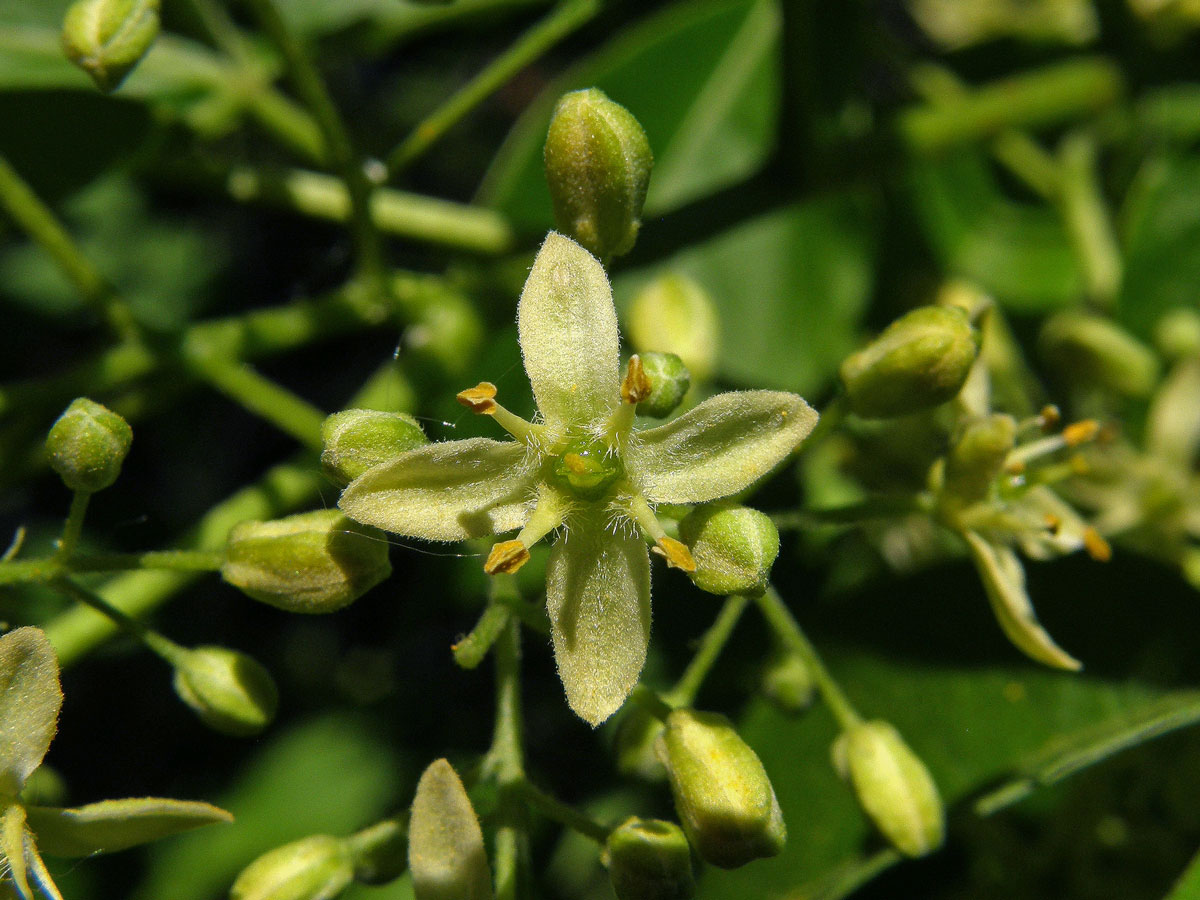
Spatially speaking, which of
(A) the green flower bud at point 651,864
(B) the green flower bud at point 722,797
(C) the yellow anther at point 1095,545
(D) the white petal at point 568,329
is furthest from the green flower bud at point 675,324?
(A) the green flower bud at point 651,864

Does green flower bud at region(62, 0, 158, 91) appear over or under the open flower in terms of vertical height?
over

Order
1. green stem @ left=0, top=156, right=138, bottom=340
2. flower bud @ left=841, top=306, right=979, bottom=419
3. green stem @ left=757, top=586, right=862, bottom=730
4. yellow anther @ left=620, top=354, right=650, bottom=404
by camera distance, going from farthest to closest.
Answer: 1. green stem @ left=0, top=156, right=138, bottom=340
2. green stem @ left=757, top=586, right=862, bottom=730
3. flower bud @ left=841, top=306, right=979, bottom=419
4. yellow anther @ left=620, top=354, right=650, bottom=404

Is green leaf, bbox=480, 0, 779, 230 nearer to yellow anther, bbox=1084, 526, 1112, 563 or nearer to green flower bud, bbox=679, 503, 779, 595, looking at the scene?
yellow anther, bbox=1084, 526, 1112, 563

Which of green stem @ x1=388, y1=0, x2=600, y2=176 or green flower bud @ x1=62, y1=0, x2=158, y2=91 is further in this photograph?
green stem @ x1=388, y1=0, x2=600, y2=176

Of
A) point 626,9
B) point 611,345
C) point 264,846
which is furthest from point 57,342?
point 611,345


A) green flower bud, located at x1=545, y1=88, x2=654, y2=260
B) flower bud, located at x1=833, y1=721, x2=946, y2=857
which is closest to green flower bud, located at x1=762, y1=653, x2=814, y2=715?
flower bud, located at x1=833, y1=721, x2=946, y2=857

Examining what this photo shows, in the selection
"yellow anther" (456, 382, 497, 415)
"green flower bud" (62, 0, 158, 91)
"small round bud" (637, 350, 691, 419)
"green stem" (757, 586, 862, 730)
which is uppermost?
"green flower bud" (62, 0, 158, 91)

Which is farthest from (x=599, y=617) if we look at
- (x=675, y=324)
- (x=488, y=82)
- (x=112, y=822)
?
(x=488, y=82)
